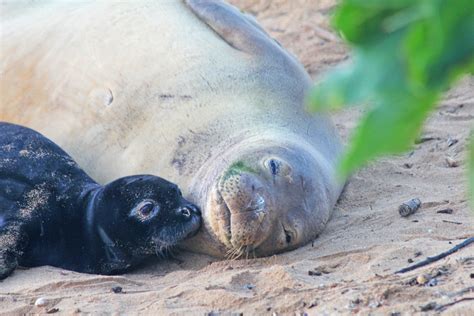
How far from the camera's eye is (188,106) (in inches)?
182

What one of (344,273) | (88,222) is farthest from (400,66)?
(88,222)

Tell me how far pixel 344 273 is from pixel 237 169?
69cm

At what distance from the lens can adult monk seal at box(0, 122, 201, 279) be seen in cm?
386

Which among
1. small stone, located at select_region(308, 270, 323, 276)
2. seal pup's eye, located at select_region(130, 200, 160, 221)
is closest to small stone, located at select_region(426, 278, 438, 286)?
small stone, located at select_region(308, 270, 323, 276)

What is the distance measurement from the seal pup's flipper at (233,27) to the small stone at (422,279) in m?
2.15

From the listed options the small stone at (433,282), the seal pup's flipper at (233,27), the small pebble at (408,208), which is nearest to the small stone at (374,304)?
the small stone at (433,282)

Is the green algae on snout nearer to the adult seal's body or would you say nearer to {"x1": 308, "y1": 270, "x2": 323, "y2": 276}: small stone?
the adult seal's body

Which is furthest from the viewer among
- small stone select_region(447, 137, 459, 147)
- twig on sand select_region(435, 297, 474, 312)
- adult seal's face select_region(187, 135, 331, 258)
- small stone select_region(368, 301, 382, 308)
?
small stone select_region(447, 137, 459, 147)

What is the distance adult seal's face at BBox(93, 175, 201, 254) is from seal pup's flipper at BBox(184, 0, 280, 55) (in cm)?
136

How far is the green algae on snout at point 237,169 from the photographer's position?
3.80 meters

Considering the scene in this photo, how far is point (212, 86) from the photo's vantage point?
15.5ft

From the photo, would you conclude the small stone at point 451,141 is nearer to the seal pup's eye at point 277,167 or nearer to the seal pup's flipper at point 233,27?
the seal pup's flipper at point 233,27

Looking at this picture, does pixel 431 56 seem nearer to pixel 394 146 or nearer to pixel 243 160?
pixel 394 146

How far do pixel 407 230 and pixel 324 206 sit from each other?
432 mm
